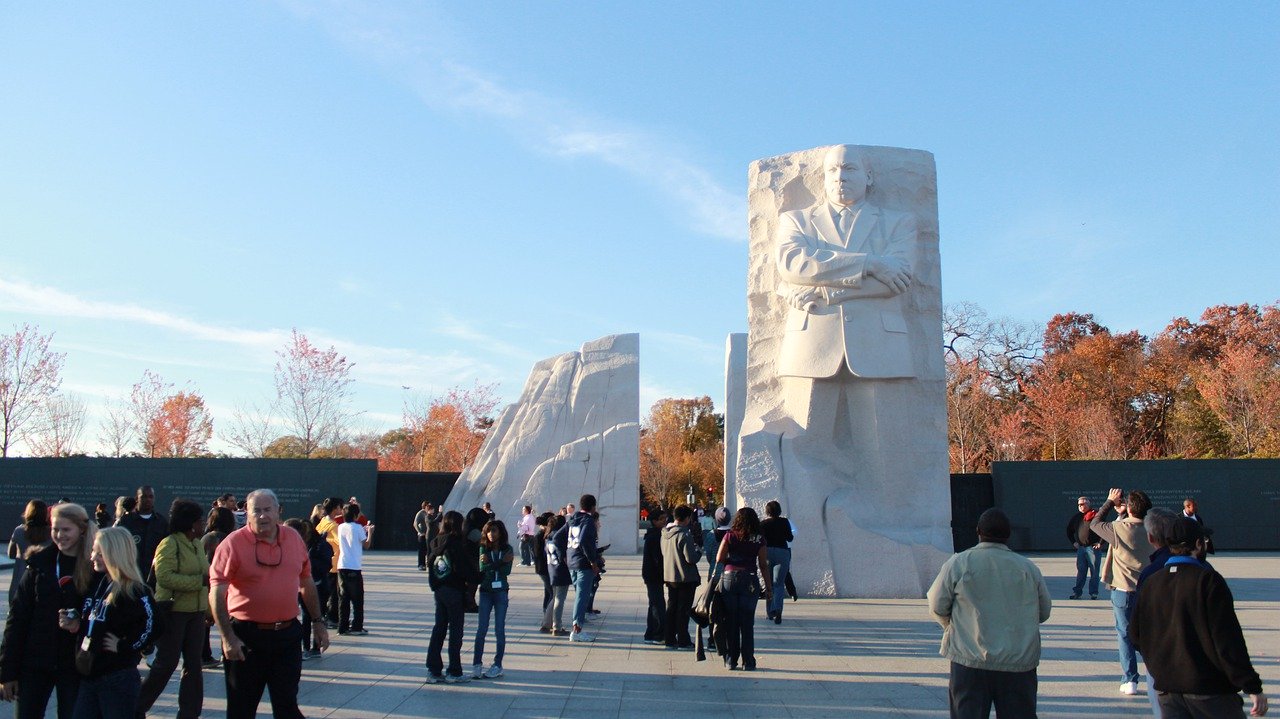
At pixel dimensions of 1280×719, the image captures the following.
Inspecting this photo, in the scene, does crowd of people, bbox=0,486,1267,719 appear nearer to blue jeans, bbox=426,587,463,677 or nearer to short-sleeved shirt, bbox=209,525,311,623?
short-sleeved shirt, bbox=209,525,311,623

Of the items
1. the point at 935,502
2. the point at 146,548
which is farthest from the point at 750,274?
Answer: the point at 146,548

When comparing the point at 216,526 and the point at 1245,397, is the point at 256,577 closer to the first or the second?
the point at 216,526

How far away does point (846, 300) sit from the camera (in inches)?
452

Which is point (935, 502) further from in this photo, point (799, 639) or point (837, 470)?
point (799, 639)

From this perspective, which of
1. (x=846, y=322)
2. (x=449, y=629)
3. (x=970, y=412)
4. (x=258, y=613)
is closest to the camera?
(x=258, y=613)

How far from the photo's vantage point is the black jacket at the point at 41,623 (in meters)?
4.23

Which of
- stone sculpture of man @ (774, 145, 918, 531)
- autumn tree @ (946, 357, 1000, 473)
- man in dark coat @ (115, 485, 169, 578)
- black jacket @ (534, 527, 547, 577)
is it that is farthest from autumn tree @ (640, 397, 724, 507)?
man in dark coat @ (115, 485, 169, 578)

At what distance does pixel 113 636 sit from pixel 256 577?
64 cm

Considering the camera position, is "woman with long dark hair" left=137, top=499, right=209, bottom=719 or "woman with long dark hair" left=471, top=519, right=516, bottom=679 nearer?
"woman with long dark hair" left=137, top=499, right=209, bottom=719

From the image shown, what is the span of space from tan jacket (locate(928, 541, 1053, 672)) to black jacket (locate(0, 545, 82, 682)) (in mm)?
3843

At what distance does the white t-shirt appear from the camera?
864 cm

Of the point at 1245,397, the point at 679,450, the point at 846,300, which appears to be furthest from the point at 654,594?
the point at 679,450

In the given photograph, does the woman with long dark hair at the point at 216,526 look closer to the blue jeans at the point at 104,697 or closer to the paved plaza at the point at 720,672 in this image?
the paved plaza at the point at 720,672

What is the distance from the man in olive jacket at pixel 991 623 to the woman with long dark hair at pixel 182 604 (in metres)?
3.84
